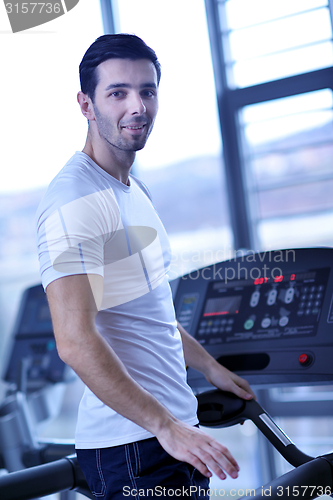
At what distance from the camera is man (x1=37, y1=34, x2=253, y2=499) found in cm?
99

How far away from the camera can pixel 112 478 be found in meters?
1.12

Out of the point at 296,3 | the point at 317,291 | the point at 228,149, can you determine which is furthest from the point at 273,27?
the point at 317,291

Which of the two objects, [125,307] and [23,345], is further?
[23,345]

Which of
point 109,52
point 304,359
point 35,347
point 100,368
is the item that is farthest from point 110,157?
point 35,347

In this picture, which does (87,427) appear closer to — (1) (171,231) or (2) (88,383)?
(2) (88,383)

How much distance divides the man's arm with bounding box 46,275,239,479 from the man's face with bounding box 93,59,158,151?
0.45m

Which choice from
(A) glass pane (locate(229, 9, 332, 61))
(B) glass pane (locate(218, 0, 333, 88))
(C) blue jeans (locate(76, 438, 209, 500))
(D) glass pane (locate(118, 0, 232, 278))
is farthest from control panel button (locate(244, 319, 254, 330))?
(A) glass pane (locate(229, 9, 332, 61))

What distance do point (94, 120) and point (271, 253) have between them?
0.79 metres

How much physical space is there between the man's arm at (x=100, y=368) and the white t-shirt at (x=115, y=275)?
5 centimetres

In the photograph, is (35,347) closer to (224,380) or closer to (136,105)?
(224,380)

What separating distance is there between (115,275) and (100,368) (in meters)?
0.25

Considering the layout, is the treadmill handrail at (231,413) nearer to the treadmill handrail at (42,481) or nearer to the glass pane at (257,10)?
the treadmill handrail at (42,481)

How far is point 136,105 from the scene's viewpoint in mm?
1268

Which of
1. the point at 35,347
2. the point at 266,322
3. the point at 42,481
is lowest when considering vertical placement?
the point at 35,347
